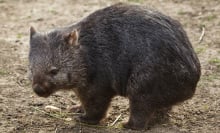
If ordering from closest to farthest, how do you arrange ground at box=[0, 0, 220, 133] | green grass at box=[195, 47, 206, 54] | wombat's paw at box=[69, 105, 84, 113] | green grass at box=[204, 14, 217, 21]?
ground at box=[0, 0, 220, 133]
wombat's paw at box=[69, 105, 84, 113]
green grass at box=[195, 47, 206, 54]
green grass at box=[204, 14, 217, 21]

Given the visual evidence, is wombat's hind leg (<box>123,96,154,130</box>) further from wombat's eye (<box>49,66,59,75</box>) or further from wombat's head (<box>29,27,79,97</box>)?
wombat's eye (<box>49,66,59,75</box>)

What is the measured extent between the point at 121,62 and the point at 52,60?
2.73 feet

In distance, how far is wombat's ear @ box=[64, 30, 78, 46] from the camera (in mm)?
6957

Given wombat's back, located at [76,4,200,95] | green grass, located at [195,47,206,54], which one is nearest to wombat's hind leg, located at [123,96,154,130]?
wombat's back, located at [76,4,200,95]

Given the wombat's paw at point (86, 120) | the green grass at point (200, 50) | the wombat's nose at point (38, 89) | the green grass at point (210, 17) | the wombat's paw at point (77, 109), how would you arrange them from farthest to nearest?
the green grass at point (210, 17)
the green grass at point (200, 50)
the wombat's paw at point (77, 109)
the wombat's paw at point (86, 120)
the wombat's nose at point (38, 89)

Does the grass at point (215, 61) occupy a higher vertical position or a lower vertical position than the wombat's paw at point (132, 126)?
higher

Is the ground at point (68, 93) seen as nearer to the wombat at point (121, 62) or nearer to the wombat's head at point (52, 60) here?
the wombat at point (121, 62)

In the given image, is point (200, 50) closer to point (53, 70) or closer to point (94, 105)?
point (94, 105)

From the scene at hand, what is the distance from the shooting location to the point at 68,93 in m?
8.22

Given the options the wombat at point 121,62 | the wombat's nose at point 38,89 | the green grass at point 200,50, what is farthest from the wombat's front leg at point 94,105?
the green grass at point 200,50

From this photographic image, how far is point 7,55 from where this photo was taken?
9.30 metres

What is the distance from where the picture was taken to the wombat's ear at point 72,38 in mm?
6957

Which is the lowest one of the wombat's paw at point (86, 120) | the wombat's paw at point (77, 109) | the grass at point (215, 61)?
the wombat's paw at point (86, 120)

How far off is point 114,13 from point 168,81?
1120mm
